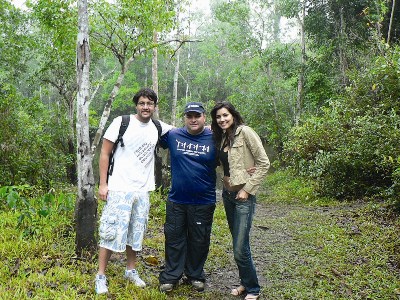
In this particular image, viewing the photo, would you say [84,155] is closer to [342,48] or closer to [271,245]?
[271,245]

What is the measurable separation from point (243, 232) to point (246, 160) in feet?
2.49

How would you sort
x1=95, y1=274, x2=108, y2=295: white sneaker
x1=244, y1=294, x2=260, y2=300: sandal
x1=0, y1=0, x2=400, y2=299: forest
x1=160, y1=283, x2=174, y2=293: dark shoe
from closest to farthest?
x1=95, y1=274, x2=108, y2=295: white sneaker
x1=244, y1=294, x2=260, y2=300: sandal
x1=160, y1=283, x2=174, y2=293: dark shoe
x1=0, y1=0, x2=400, y2=299: forest

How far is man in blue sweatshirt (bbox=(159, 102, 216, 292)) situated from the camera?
4266mm

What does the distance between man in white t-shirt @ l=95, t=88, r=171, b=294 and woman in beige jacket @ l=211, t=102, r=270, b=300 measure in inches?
31.8

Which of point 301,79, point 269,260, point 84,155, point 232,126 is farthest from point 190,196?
point 301,79

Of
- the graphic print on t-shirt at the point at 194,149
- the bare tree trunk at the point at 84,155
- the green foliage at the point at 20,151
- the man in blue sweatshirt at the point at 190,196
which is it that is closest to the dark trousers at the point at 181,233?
the man in blue sweatshirt at the point at 190,196

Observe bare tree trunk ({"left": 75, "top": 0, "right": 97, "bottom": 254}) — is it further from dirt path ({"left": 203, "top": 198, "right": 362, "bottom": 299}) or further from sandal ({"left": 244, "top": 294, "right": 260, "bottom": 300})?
sandal ({"left": 244, "top": 294, "right": 260, "bottom": 300})

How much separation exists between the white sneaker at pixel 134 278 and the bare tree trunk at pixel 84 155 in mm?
836

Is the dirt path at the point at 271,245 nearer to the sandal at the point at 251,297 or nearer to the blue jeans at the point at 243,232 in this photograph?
the sandal at the point at 251,297

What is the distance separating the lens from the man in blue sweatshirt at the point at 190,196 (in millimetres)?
4266

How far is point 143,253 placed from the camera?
5.70 meters

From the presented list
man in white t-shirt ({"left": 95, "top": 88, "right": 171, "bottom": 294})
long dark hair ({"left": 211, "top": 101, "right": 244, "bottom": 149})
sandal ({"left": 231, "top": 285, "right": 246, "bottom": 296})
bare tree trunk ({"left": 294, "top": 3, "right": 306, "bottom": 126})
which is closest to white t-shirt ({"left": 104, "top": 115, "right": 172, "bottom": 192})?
→ man in white t-shirt ({"left": 95, "top": 88, "right": 171, "bottom": 294})

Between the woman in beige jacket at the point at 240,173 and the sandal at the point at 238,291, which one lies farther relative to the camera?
the sandal at the point at 238,291

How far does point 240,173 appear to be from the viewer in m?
3.94
